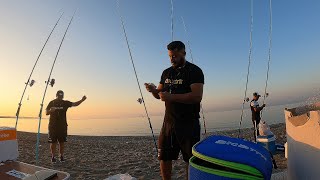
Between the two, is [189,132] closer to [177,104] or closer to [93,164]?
[177,104]

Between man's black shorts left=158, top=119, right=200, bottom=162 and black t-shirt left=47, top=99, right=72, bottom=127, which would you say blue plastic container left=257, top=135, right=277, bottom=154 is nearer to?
man's black shorts left=158, top=119, right=200, bottom=162

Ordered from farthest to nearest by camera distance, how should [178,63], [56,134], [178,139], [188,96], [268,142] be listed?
[56,134] < [268,142] < [178,63] < [178,139] < [188,96]

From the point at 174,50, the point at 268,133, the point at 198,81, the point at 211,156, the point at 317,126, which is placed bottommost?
the point at 268,133

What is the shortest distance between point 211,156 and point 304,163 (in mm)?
613

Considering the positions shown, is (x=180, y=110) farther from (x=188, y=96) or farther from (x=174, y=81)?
(x=174, y=81)

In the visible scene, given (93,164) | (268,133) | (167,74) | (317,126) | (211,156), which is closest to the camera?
(317,126)

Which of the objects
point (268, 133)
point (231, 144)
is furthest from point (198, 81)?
point (268, 133)

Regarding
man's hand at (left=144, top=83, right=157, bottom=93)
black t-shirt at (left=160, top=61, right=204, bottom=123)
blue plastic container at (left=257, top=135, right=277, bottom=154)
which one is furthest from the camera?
blue plastic container at (left=257, top=135, right=277, bottom=154)

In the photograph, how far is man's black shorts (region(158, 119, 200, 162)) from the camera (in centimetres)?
334

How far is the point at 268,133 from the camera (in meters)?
7.36

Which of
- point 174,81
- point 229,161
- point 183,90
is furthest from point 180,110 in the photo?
point 229,161

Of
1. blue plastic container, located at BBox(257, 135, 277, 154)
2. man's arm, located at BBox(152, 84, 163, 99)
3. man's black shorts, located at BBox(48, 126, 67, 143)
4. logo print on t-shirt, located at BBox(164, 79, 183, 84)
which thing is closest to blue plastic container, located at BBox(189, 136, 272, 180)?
logo print on t-shirt, located at BBox(164, 79, 183, 84)

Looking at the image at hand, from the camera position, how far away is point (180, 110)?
11.2 ft

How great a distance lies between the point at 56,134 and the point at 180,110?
5750 mm
